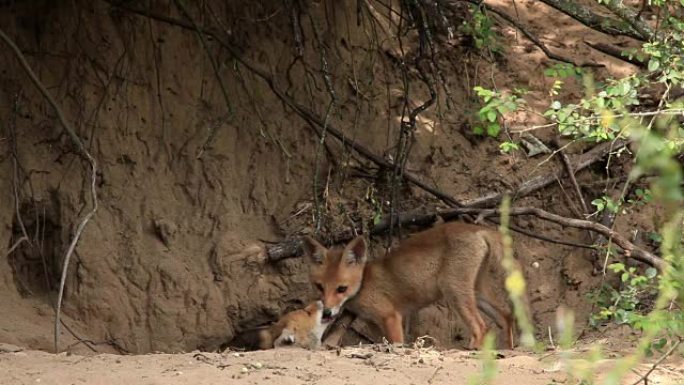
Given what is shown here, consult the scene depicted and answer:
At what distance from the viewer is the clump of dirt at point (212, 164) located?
8.60 m

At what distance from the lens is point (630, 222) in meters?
9.41

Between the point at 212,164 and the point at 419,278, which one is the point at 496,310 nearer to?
the point at 419,278

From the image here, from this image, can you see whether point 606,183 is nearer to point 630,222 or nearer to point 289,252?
point 630,222

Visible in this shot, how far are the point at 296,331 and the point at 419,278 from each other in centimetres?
116

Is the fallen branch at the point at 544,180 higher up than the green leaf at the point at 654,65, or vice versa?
the green leaf at the point at 654,65

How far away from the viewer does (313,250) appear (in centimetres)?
876

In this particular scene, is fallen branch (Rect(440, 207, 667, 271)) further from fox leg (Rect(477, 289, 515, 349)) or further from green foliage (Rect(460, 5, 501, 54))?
fox leg (Rect(477, 289, 515, 349))

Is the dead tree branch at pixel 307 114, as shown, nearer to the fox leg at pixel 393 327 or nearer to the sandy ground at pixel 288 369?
the fox leg at pixel 393 327

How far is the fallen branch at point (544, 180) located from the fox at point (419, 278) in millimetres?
544

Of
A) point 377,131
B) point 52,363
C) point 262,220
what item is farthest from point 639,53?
point 52,363

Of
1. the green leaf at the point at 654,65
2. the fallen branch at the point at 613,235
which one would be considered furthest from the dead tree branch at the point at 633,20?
the fallen branch at the point at 613,235

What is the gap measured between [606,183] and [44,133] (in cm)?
515

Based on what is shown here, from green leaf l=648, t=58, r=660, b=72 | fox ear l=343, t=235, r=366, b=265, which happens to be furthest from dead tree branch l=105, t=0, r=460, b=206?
green leaf l=648, t=58, r=660, b=72

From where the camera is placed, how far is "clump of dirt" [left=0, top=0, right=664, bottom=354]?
860 cm
